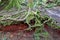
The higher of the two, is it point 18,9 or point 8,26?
point 18,9

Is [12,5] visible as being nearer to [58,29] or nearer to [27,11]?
[27,11]

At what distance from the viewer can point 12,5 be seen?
3.19 metres

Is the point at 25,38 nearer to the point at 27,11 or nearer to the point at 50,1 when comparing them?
the point at 27,11

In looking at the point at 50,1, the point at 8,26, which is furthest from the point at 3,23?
the point at 50,1

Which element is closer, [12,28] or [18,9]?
[12,28]

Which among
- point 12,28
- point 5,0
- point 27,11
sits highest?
point 5,0

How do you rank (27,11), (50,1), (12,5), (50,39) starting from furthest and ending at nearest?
(50,1) → (12,5) → (27,11) → (50,39)

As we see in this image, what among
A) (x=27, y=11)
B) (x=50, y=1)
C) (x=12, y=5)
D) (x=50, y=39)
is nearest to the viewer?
(x=50, y=39)

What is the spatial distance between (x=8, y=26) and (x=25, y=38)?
1.34 ft

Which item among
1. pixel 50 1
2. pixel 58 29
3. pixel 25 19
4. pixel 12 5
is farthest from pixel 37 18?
pixel 50 1

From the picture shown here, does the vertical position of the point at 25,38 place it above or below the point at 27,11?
below

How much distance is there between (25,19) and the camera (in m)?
2.89

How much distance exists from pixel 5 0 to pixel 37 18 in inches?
32.5

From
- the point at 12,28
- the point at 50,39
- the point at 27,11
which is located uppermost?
the point at 27,11
